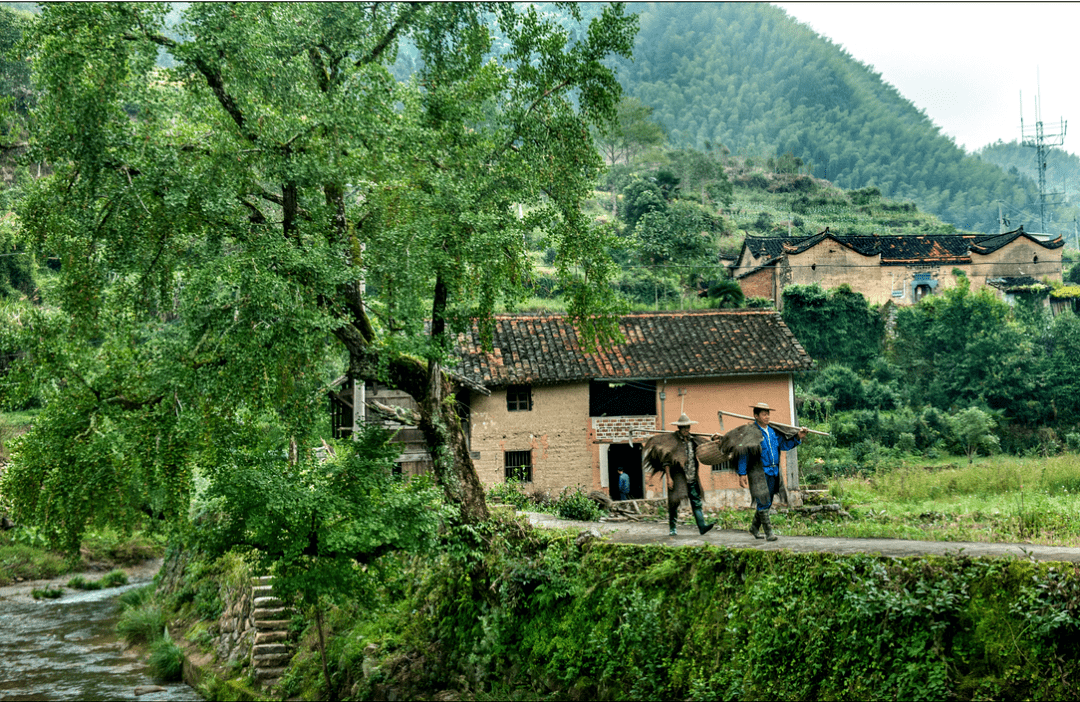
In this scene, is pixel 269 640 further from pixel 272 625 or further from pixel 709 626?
pixel 709 626

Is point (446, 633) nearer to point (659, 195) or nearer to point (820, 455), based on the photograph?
point (820, 455)

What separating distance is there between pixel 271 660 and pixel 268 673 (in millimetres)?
230

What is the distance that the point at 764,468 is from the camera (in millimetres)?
9656

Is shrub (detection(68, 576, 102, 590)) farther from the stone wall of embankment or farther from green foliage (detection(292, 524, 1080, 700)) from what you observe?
green foliage (detection(292, 524, 1080, 700))

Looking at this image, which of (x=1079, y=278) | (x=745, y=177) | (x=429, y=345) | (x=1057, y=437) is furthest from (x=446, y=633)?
(x=745, y=177)

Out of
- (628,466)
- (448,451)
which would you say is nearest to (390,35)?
(448,451)

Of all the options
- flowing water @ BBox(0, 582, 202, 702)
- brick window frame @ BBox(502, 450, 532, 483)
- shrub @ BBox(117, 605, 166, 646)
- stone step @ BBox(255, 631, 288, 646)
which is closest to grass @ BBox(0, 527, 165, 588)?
flowing water @ BBox(0, 582, 202, 702)

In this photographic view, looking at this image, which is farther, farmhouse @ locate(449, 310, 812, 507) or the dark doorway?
the dark doorway

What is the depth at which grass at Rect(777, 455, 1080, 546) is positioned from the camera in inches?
360

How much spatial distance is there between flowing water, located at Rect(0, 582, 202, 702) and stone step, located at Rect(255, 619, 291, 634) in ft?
6.04

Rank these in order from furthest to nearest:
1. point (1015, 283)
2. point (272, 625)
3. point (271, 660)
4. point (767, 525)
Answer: point (1015, 283)
point (272, 625)
point (271, 660)
point (767, 525)

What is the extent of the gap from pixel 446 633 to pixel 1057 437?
88.8 ft

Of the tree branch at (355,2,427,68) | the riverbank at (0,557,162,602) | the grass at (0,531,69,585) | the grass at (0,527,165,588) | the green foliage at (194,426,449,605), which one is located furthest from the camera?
the grass at (0,527,165,588)

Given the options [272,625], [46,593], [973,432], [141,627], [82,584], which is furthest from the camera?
[973,432]
